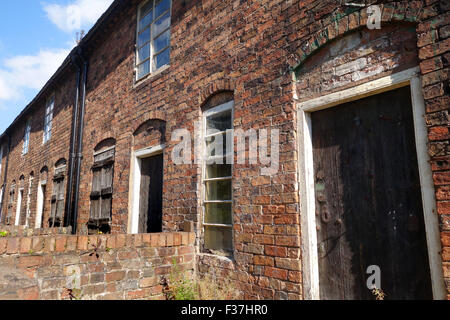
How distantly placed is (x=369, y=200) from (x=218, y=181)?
2080 mm

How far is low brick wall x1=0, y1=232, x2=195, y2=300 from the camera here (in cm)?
309

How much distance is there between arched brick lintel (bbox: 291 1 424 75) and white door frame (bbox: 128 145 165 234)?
3273mm

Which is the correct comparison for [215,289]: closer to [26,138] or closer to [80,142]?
[80,142]

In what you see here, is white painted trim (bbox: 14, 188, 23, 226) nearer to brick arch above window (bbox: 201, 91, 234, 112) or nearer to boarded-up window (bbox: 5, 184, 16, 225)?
boarded-up window (bbox: 5, 184, 16, 225)

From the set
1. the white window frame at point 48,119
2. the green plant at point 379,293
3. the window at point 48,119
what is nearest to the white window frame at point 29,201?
the white window frame at point 48,119

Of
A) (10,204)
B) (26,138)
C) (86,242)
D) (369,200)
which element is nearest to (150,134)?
(86,242)

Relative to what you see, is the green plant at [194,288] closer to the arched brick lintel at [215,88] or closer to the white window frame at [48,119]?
the arched brick lintel at [215,88]

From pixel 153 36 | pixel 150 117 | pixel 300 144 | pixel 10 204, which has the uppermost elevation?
pixel 153 36

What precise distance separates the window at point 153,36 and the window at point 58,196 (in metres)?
4.56

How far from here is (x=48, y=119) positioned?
445 inches

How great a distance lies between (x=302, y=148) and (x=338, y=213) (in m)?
0.75

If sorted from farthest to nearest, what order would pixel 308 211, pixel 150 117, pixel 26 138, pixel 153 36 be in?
pixel 26 138, pixel 153 36, pixel 150 117, pixel 308 211

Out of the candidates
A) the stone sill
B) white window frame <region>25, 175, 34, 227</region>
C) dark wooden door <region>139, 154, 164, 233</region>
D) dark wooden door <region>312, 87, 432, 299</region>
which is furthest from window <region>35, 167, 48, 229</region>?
dark wooden door <region>312, 87, 432, 299</region>
